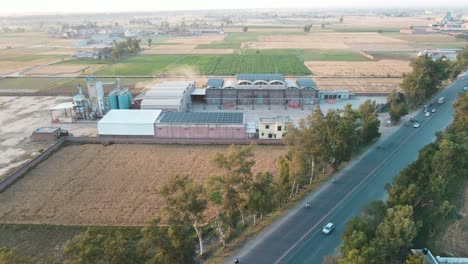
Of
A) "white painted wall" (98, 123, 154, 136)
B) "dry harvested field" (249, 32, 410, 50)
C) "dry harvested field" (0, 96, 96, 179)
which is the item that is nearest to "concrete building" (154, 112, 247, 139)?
"white painted wall" (98, 123, 154, 136)

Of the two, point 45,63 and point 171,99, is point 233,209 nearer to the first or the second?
point 171,99

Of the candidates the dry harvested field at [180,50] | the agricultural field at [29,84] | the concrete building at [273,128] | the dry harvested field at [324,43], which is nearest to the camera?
the concrete building at [273,128]

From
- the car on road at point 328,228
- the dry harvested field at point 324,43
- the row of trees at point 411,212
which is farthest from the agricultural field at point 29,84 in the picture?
the dry harvested field at point 324,43

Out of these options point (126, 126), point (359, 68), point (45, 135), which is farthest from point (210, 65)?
point (45, 135)

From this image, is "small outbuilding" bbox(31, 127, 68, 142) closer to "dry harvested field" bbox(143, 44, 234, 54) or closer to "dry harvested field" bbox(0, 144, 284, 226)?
"dry harvested field" bbox(0, 144, 284, 226)

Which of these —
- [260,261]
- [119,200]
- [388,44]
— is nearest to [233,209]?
[260,261]

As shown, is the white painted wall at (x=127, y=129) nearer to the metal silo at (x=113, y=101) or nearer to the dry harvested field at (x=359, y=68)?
the metal silo at (x=113, y=101)
